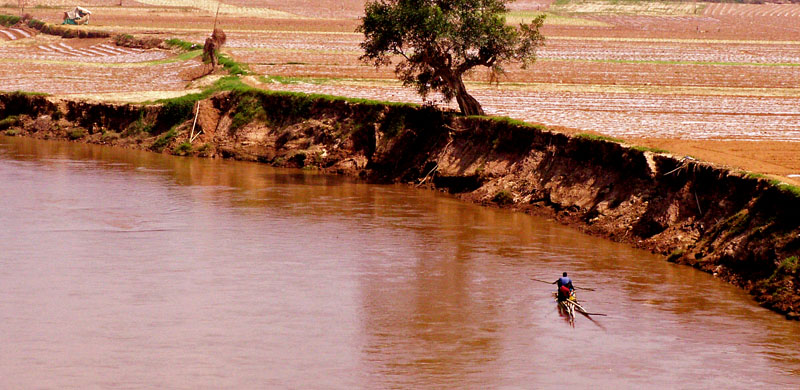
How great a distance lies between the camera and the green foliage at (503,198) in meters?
34.2

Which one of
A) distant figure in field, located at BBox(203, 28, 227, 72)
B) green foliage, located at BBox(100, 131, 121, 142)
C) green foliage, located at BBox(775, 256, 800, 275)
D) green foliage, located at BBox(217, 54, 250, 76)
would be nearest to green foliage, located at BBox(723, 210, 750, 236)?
green foliage, located at BBox(775, 256, 800, 275)

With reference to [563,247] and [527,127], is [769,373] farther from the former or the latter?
[527,127]

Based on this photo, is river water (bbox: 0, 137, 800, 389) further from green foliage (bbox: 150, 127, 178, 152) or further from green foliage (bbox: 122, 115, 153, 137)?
green foliage (bbox: 122, 115, 153, 137)

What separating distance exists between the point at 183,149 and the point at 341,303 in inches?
913

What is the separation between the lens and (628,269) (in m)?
26.7

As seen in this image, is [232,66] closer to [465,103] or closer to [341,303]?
[465,103]

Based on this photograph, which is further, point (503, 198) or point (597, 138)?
point (503, 198)

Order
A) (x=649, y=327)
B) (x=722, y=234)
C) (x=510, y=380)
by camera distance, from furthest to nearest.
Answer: (x=722, y=234) → (x=649, y=327) → (x=510, y=380)

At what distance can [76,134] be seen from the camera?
47.8 m

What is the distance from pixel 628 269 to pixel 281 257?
9095 millimetres

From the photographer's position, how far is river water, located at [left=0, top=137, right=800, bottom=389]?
63.2 ft

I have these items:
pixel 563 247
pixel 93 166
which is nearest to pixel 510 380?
pixel 563 247

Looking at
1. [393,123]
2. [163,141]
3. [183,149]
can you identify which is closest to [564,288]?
[393,123]

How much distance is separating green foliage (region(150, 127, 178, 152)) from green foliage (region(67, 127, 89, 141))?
4366mm
